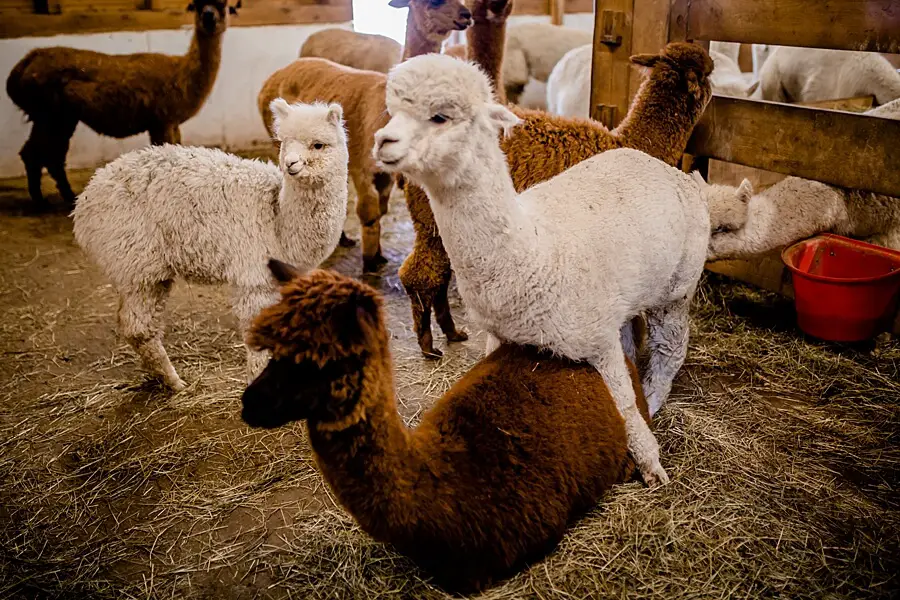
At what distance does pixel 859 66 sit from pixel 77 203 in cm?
586

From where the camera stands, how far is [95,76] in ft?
23.2

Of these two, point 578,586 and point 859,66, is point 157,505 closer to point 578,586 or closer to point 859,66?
point 578,586

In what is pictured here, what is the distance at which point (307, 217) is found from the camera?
371 cm

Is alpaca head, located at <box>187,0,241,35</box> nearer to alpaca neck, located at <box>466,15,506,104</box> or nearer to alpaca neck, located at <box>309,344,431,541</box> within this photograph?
alpaca neck, located at <box>466,15,506,104</box>

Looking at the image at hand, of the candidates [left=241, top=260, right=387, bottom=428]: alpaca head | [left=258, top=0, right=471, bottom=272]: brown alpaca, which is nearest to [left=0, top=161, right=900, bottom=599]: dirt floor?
[left=241, top=260, right=387, bottom=428]: alpaca head

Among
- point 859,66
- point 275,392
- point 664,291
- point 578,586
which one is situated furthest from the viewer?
point 859,66

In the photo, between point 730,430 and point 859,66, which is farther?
point 859,66

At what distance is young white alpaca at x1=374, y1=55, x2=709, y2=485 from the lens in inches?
94.5

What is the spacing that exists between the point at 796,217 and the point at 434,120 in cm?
305

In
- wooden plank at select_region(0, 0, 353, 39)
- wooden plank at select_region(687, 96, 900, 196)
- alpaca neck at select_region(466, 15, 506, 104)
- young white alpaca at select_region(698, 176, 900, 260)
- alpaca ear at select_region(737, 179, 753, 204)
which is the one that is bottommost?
young white alpaca at select_region(698, 176, 900, 260)

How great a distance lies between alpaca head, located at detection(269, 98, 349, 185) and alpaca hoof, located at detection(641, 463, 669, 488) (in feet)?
6.87

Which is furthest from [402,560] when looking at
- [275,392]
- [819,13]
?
[819,13]

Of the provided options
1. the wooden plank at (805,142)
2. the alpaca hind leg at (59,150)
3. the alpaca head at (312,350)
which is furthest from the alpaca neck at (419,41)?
the alpaca hind leg at (59,150)

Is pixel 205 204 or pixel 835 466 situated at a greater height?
pixel 205 204
